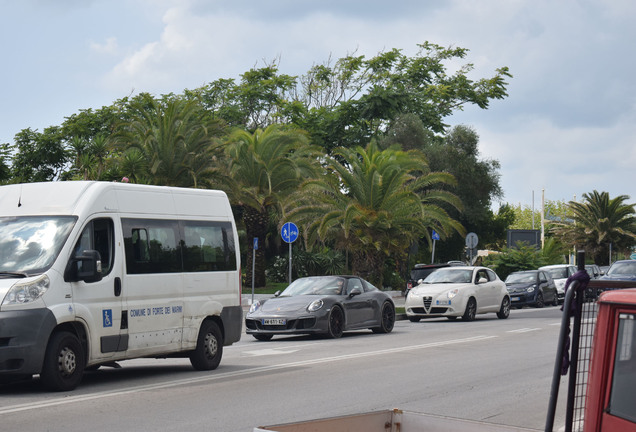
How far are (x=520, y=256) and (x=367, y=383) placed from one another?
1588 inches

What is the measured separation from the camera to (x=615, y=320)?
279cm

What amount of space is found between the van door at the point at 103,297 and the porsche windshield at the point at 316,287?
8874mm

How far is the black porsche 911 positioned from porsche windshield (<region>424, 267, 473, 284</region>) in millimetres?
5377

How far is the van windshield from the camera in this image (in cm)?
1066

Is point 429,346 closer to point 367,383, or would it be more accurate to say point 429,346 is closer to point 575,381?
point 367,383

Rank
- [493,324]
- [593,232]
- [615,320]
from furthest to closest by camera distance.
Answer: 1. [593,232]
2. [493,324]
3. [615,320]

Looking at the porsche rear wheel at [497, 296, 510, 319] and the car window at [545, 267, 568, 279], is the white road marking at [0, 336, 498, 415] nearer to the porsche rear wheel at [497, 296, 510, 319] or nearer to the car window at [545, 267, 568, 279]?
the porsche rear wheel at [497, 296, 510, 319]

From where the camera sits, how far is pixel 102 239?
11.5 metres

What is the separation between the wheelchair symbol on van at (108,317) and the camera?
1130 cm

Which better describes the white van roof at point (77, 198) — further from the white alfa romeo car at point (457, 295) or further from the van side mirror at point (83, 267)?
the white alfa romeo car at point (457, 295)

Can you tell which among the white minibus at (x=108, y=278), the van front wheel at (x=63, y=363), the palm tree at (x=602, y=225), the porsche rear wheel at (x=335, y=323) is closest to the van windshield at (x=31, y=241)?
the white minibus at (x=108, y=278)

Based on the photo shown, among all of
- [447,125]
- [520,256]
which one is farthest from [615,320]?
[447,125]

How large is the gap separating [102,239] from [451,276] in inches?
662

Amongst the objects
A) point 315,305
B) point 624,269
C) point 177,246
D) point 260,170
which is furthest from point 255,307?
point 260,170
